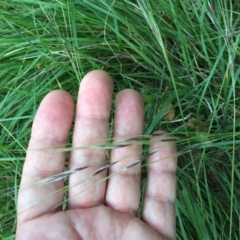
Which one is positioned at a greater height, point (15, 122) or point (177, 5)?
point (177, 5)

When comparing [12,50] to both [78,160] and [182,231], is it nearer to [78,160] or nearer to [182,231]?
[78,160]

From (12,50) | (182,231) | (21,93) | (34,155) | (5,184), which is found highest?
(12,50)

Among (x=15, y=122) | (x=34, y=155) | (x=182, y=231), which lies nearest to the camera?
(x=34, y=155)

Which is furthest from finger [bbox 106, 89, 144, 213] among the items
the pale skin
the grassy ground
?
the grassy ground

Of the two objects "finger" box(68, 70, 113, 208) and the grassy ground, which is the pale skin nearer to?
"finger" box(68, 70, 113, 208)

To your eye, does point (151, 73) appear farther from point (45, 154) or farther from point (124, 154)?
point (45, 154)

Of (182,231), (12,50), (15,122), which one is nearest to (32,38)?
(12,50)

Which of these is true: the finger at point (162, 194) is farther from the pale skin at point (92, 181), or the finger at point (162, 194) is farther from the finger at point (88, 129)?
the finger at point (88, 129)
